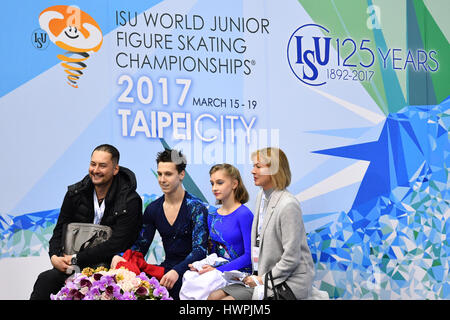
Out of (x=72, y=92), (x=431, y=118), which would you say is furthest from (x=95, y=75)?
(x=431, y=118)

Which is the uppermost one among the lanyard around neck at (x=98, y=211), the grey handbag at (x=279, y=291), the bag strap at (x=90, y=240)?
the lanyard around neck at (x=98, y=211)

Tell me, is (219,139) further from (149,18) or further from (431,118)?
(431,118)

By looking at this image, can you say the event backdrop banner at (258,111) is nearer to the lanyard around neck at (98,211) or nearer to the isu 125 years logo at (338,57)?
the isu 125 years logo at (338,57)

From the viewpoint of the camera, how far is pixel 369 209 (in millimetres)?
5637

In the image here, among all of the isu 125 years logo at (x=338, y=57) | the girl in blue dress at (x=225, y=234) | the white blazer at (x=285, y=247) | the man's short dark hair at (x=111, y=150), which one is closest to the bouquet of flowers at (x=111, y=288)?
the girl in blue dress at (x=225, y=234)

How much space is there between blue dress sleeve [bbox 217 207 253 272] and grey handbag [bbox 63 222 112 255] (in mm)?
944

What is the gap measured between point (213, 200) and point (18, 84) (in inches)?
72.6

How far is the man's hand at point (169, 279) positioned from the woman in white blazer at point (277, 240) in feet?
1.15

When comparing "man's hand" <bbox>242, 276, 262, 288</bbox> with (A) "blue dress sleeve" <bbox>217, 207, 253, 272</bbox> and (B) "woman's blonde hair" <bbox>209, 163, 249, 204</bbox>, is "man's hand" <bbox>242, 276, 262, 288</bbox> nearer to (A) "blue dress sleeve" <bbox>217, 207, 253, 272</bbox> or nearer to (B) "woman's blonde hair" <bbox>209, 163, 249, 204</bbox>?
(A) "blue dress sleeve" <bbox>217, 207, 253, 272</bbox>

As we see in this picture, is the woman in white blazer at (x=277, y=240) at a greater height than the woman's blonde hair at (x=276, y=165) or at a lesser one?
lesser

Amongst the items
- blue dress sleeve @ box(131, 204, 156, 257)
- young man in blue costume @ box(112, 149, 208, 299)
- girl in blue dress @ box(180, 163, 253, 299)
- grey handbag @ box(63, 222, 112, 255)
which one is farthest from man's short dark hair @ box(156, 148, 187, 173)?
grey handbag @ box(63, 222, 112, 255)

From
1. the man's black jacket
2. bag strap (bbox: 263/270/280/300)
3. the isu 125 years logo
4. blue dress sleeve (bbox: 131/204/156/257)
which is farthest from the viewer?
the isu 125 years logo

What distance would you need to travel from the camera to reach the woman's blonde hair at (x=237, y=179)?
16.8 ft

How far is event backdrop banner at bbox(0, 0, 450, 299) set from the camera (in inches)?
200
